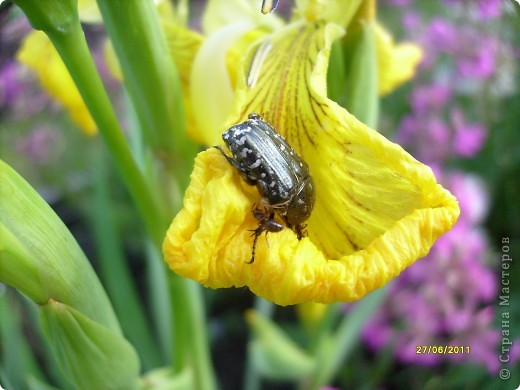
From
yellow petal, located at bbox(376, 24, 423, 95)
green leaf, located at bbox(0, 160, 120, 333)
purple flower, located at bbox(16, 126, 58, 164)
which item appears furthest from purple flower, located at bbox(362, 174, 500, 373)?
purple flower, located at bbox(16, 126, 58, 164)

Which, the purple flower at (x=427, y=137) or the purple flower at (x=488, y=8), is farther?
the purple flower at (x=427, y=137)

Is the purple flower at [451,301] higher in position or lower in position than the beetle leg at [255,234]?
lower

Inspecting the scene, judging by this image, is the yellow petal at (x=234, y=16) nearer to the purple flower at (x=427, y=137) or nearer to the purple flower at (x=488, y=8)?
the purple flower at (x=488, y=8)

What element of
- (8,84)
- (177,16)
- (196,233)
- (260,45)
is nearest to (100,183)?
(8,84)

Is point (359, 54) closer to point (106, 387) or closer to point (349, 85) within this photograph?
point (349, 85)

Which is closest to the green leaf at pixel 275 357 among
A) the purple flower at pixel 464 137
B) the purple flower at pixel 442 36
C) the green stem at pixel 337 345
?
the green stem at pixel 337 345

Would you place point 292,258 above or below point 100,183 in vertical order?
above
